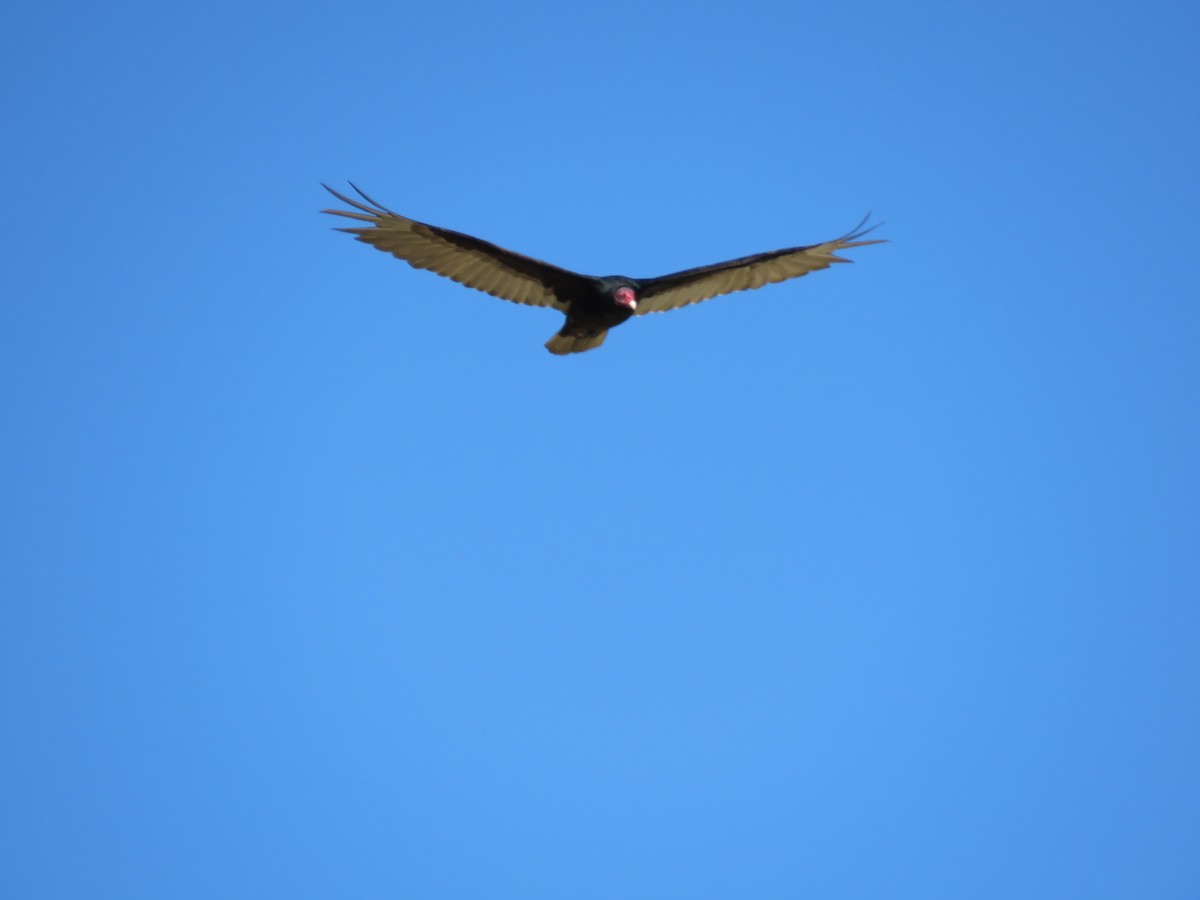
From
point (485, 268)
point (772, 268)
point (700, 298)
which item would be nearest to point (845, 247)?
point (772, 268)

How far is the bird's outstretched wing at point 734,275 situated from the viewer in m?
15.0

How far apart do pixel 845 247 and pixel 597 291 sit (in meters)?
3.34

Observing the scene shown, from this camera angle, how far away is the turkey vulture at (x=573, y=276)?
1378cm

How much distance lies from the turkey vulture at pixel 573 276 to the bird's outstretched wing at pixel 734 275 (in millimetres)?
13

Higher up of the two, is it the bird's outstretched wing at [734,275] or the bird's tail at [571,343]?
the bird's outstretched wing at [734,275]

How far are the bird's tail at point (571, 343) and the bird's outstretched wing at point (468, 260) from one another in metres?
0.39

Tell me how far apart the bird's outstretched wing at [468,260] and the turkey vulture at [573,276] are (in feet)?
0.04

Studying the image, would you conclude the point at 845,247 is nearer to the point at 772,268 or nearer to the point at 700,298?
the point at 772,268

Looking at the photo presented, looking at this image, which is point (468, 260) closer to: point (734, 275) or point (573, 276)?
point (573, 276)

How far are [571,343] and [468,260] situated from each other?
1.65m

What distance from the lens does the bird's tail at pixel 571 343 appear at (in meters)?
14.8

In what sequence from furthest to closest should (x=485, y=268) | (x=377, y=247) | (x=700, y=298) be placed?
(x=700, y=298)
(x=485, y=268)
(x=377, y=247)

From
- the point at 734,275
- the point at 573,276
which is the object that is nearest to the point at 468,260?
the point at 573,276

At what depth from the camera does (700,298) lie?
51.3 feet
